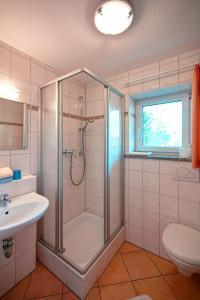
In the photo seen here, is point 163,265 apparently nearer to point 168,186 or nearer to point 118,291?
point 118,291

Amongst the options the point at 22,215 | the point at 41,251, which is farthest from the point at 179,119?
the point at 41,251

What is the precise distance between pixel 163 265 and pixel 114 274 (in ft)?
1.80

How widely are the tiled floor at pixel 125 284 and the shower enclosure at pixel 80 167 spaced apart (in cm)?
22

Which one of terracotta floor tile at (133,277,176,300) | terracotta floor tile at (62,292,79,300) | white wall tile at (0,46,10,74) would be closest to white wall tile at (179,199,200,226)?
terracotta floor tile at (133,277,176,300)

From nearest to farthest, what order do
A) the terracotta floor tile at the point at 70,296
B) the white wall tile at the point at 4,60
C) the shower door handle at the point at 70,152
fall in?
the terracotta floor tile at the point at 70,296 → the white wall tile at the point at 4,60 → the shower door handle at the point at 70,152

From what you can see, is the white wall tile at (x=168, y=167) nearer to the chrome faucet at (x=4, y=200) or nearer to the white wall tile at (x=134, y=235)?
the white wall tile at (x=134, y=235)

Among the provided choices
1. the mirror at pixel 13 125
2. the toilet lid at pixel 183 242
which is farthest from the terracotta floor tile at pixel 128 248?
the mirror at pixel 13 125

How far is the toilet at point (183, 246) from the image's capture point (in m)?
1.13

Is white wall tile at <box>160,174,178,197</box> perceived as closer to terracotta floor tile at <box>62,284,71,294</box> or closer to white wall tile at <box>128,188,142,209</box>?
white wall tile at <box>128,188,142,209</box>

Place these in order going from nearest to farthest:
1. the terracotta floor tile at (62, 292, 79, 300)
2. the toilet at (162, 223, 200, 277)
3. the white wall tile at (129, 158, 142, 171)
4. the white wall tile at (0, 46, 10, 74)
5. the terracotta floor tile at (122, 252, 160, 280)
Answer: the toilet at (162, 223, 200, 277), the terracotta floor tile at (62, 292, 79, 300), the white wall tile at (0, 46, 10, 74), the terracotta floor tile at (122, 252, 160, 280), the white wall tile at (129, 158, 142, 171)

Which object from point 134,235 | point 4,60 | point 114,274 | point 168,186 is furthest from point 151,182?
point 4,60

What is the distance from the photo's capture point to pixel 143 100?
2043 millimetres

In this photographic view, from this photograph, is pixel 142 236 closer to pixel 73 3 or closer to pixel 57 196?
pixel 57 196

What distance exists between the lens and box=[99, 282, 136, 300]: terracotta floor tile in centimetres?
126
